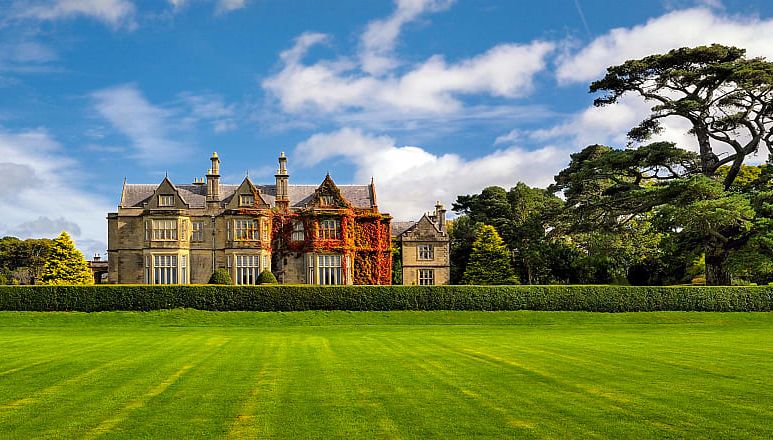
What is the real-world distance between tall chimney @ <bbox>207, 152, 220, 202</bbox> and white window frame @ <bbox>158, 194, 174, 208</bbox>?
8.10 ft

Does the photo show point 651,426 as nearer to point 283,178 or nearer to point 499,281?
point 283,178

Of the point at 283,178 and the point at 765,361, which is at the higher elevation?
the point at 283,178

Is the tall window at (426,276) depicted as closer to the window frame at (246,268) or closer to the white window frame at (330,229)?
the white window frame at (330,229)

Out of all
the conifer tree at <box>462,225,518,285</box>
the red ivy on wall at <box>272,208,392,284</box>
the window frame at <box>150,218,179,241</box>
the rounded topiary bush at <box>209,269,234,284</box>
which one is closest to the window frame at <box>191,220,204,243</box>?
the window frame at <box>150,218,179,241</box>

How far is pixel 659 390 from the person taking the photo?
11.8m

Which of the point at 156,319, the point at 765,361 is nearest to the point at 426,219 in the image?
the point at 156,319

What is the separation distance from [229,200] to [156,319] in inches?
620

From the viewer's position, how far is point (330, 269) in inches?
1930

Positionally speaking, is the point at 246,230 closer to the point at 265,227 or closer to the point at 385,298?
the point at 265,227

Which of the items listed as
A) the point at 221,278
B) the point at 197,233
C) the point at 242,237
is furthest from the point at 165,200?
the point at 221,278

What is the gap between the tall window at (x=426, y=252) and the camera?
2328 inches

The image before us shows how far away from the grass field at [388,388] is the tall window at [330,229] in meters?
25.9

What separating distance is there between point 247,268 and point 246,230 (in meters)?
2.55

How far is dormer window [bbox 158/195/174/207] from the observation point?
48.7 metres
